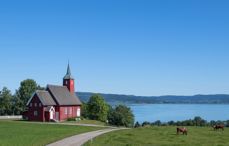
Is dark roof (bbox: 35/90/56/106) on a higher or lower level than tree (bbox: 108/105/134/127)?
higher

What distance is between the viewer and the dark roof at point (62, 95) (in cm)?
8225

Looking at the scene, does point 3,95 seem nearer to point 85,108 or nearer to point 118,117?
point 85,108

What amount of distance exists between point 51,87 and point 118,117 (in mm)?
23678

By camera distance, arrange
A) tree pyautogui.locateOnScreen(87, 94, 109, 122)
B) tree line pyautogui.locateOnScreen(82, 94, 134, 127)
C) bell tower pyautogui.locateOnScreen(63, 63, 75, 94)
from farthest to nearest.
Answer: tree line pyautogui.locateOnScreen(82, 94, 134, 127)
tree pyautogui.locateOnScreen(87, 94, 109, 122)
bell tower pyautogui.locateOnScreen(63, 63, 75, 94)

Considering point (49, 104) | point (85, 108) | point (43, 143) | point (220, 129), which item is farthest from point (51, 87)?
point (43, 143)

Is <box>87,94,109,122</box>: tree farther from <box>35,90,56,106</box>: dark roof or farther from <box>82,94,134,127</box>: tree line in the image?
<box>35,90,56,106</box>: dark roof

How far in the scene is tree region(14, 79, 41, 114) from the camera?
10150 centimetres

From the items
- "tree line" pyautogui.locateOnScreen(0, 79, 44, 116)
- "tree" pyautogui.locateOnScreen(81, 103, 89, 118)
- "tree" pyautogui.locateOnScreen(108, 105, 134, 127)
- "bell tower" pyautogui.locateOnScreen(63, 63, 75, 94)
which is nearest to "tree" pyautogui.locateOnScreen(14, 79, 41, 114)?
"tree line" pyautogui.locateOnScreen(0, 79, 44, 116)

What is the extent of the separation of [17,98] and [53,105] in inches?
948

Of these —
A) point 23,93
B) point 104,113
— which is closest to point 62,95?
point 104,113

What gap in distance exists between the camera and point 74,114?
87250 mm

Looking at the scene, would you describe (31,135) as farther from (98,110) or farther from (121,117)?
(121,117)

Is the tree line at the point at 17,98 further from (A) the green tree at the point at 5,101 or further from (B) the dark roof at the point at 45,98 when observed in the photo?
(B) the dark roof at the point at 45,98

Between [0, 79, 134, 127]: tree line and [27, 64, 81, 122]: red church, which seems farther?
[0, 79, 134, 127]: tree line
